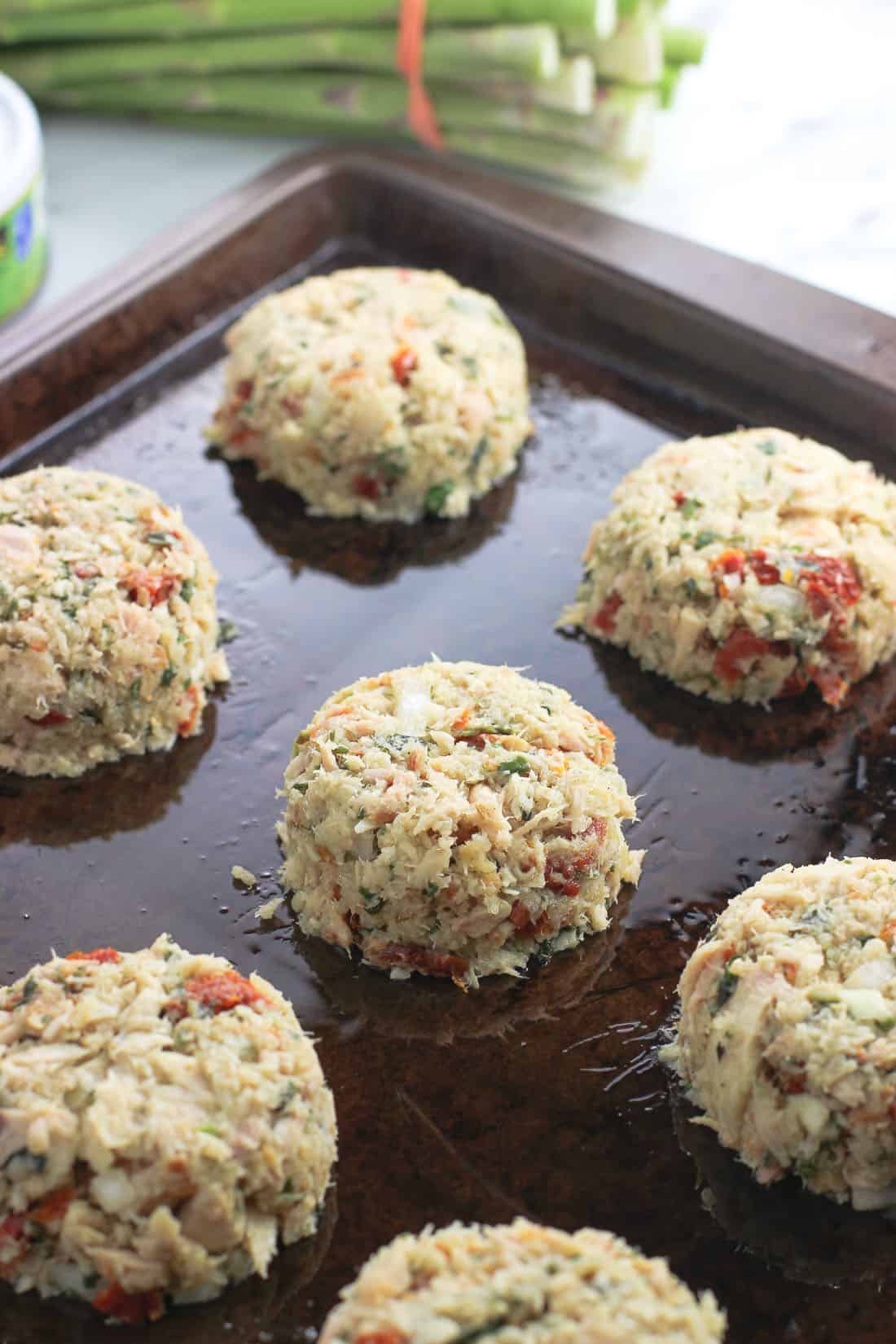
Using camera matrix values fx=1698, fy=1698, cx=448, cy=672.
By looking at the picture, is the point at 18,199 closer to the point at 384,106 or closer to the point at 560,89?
the point at 384,106

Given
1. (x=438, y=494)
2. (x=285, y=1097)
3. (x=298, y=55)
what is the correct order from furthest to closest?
(x=298, y=55) → (x=438, y=494) → (x=285, y=1097)

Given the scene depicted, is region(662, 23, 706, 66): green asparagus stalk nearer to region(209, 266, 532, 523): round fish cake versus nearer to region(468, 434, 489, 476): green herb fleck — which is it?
region(209, 266, 532, 523): round fish cake

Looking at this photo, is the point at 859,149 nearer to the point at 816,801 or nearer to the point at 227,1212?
the point at 816,801

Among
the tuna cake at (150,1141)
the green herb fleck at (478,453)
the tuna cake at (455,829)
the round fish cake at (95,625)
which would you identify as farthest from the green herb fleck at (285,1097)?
the green herb fleck at (478,453)

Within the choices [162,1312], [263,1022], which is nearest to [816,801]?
[263,1022]

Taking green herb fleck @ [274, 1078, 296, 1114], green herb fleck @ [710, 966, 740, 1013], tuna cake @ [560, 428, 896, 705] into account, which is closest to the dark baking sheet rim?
tuna cake @ [560, 428, 896, 705]

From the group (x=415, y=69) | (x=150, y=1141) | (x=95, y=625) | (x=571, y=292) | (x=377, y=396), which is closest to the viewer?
(x=150, y=1141)

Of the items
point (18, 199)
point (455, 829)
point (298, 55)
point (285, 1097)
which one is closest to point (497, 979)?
point (455, 829)

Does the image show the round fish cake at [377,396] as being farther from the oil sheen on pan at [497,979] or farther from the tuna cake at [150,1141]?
the tuna cake at [150,1141]

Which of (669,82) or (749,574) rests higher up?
(669,82)
